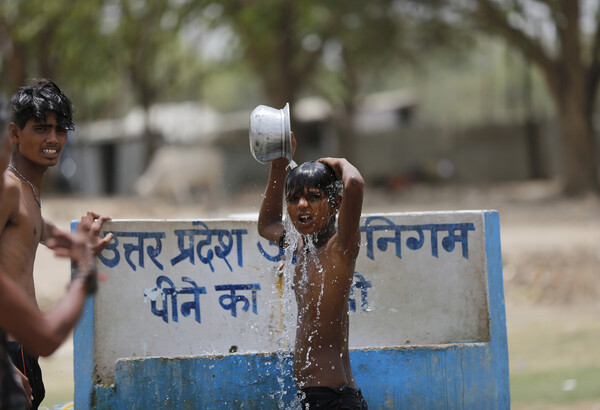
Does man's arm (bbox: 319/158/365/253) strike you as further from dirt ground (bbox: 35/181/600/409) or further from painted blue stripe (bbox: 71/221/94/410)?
dirt ground (bbox: 35/181/600/409)

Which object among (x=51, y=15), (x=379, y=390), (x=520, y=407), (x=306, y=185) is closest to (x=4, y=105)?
(x=306, y=185)

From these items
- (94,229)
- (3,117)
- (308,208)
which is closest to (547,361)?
(308,208)

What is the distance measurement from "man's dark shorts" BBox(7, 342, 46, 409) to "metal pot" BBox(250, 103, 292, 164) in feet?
4.17

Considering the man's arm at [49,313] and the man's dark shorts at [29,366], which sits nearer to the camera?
the man's arm at [49,313]

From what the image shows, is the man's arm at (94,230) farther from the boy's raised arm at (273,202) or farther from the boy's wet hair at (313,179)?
the boy's wet hair at (313,179)

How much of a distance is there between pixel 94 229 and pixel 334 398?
1.37 metres

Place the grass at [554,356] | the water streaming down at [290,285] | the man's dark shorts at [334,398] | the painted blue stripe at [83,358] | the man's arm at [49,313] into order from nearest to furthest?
the man's arm at [49,313], the man's dark shorts at [334,398], the water streaming down at [290,285], the painted blue stripe at [83,358], the grass at [554,356]

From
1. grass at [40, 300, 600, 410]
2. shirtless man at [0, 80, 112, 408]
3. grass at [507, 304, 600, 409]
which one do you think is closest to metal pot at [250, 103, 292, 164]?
shirtless man at [0, 80, 112, 408]

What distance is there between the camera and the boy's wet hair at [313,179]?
3.20 metres

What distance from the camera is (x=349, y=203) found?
3.09 metres

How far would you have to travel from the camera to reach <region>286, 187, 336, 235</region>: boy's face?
10.5 ft

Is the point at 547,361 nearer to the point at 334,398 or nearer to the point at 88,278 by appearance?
the point at 334,398

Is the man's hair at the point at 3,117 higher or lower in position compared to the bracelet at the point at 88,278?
higher

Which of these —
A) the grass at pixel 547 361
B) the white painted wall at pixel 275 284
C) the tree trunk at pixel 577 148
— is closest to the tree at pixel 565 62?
the tree trunk at pixel 577 148
